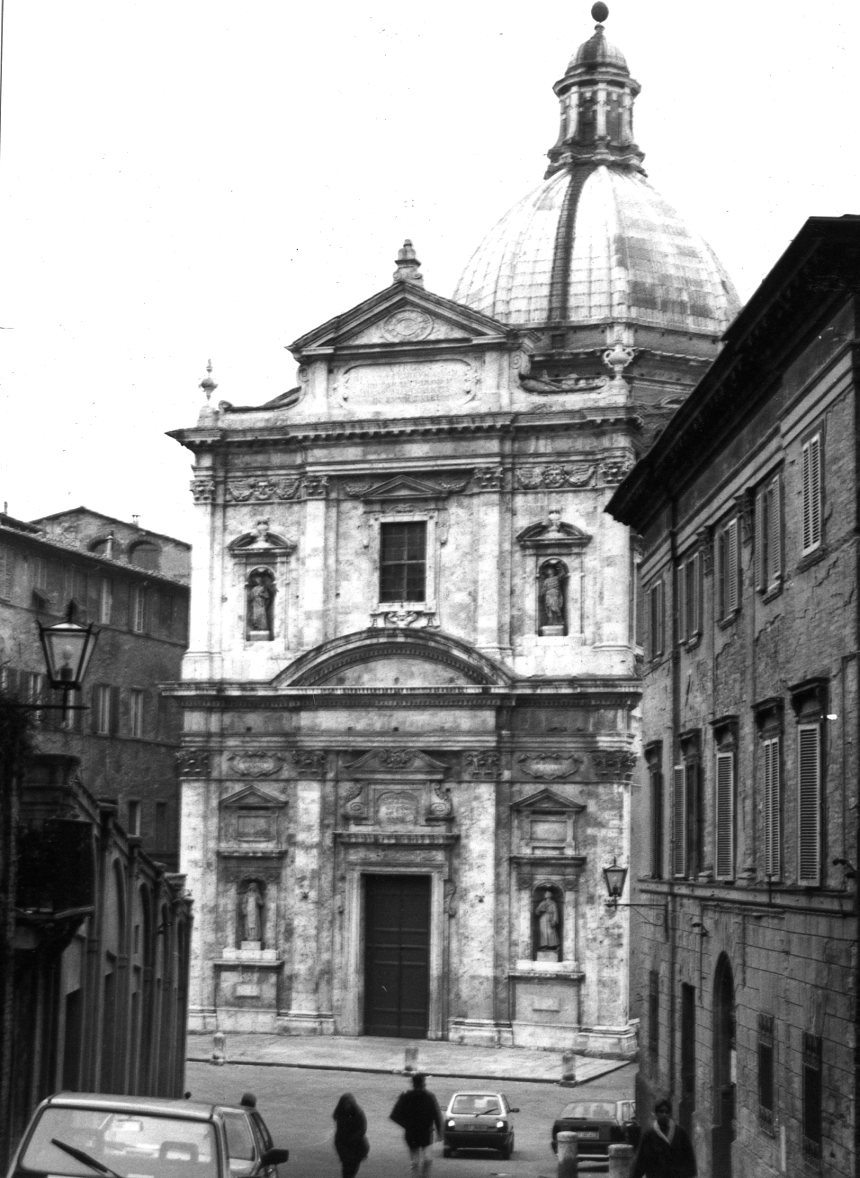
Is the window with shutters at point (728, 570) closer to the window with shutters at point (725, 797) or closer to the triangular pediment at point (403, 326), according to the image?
the window with shutters at point (725, 797)

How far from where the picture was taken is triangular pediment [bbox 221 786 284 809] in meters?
49.8

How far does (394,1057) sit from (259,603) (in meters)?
11.8

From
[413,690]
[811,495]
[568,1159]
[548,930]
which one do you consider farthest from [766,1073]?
[413,690]

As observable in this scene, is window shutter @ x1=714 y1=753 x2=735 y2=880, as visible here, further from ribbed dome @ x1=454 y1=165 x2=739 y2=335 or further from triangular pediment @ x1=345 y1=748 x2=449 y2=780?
ribbed dome @ x1=454 y1=165 x2=739 y2=335

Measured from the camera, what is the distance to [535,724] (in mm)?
48562

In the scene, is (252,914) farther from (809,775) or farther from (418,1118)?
(809,775)

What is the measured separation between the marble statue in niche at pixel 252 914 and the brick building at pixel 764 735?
18.9m

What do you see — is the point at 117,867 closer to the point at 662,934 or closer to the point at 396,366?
the point at 662,934

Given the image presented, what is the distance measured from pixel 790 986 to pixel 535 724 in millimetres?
27247

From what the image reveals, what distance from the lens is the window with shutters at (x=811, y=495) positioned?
20.5 meters

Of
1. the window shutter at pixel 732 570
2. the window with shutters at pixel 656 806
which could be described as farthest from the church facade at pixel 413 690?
the window shutter at pixel 732 570

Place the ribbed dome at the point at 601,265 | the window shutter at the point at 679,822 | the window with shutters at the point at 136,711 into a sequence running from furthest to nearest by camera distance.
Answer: the ribbed dome at the point at 601,265 → the window with shutters at the point at 136,711 → the window shutter at the point at 679,822

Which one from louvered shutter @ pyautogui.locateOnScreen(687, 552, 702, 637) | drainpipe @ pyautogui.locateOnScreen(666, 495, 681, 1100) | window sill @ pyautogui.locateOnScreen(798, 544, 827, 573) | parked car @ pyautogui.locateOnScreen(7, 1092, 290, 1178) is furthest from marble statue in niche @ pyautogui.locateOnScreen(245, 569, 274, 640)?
parked car @ pyautogui.locateOnScreen(7, 1092, 290, 1178)

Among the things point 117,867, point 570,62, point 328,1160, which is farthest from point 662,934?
point 570,62
